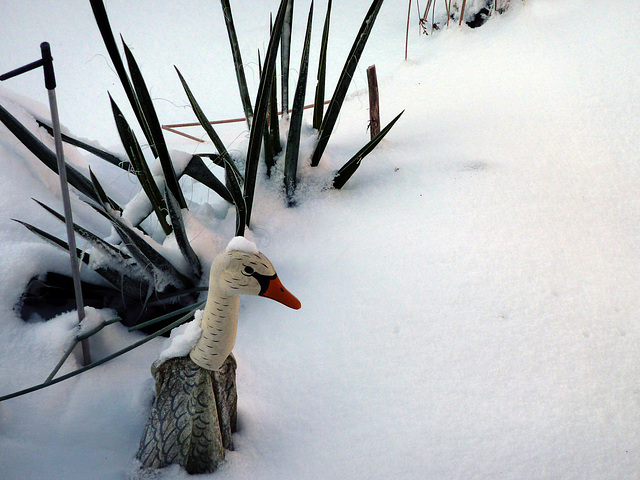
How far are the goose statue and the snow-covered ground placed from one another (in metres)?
0.04

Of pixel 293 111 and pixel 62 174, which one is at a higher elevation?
pixel 62 174

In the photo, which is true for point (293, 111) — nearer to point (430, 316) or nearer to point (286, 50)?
point (286, 50)

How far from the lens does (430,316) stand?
A: 987 mm

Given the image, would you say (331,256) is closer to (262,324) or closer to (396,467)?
(262,324)

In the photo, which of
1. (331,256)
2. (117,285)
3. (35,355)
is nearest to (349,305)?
(331,256)

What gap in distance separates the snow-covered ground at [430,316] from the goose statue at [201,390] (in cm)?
4

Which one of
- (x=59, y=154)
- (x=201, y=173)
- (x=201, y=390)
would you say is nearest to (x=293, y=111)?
(x=201, y=173)

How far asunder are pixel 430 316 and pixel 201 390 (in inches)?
18.5

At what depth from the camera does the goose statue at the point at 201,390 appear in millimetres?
734

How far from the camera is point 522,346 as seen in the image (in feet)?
3.05

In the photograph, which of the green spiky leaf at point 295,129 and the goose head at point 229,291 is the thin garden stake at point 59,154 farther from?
the green spiky leaf at point 295,129

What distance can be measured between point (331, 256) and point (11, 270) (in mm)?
641

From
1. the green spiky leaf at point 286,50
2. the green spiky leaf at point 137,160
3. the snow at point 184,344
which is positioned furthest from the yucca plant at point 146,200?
the snow at point 184,344

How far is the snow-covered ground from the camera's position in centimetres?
79
